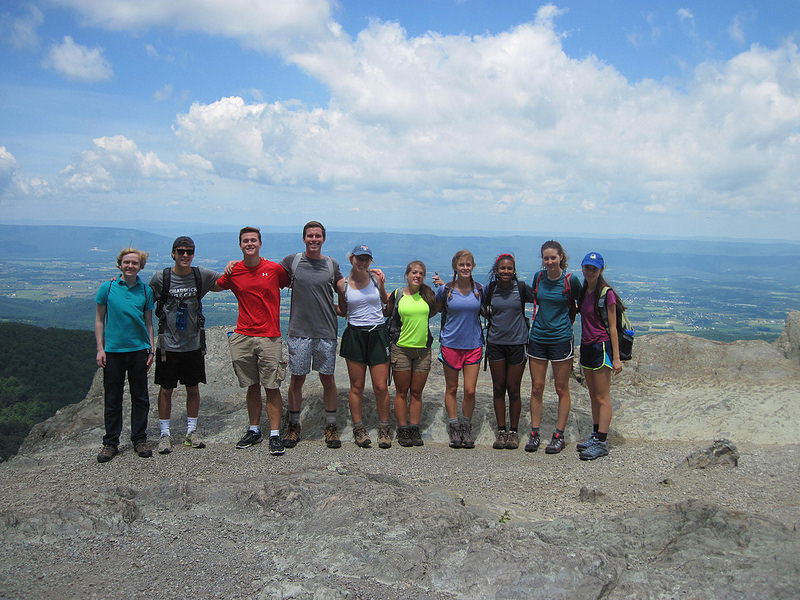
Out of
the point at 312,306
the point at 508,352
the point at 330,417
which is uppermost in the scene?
the point at 312,306

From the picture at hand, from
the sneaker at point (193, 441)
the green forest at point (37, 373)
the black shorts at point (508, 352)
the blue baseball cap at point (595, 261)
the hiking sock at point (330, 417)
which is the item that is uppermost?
the blue baseball cap at point (595, 261)

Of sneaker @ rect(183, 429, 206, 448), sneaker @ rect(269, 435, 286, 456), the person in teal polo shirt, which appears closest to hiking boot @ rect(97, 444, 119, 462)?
the person in teal polo shirt

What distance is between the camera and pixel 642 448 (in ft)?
26.3

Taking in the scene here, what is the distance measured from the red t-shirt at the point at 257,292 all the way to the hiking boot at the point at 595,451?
173 inches

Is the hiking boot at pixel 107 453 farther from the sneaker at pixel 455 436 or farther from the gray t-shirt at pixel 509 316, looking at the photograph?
the gray t-shirt at pixel 509 316

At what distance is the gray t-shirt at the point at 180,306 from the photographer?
720cm

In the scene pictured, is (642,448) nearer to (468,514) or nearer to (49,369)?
(468,514)

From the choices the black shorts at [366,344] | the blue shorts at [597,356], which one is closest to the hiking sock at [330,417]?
the black shorts at [366,344]

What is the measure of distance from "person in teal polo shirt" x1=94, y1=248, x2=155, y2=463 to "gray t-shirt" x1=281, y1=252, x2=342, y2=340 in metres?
1.80

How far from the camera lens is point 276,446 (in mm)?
7430

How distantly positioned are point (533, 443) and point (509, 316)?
1862 mm

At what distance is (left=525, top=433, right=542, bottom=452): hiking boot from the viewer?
7.78m

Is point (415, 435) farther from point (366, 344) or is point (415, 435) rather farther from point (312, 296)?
point (312, 296)

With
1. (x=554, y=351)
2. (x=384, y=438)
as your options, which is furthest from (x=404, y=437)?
(x=554, y=351)
